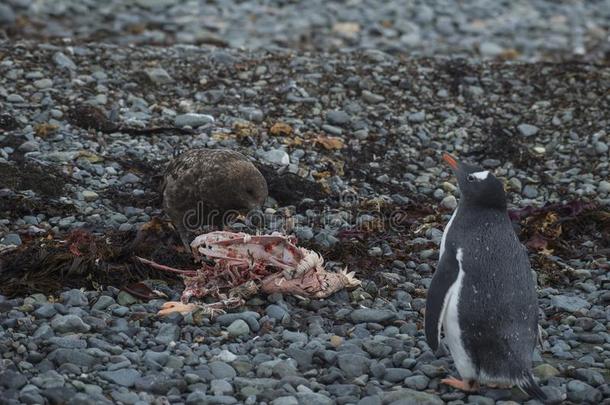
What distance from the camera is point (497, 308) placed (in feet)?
17.0

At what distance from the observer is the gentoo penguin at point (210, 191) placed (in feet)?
22.4

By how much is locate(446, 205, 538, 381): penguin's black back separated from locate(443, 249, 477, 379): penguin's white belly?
0.02 metres

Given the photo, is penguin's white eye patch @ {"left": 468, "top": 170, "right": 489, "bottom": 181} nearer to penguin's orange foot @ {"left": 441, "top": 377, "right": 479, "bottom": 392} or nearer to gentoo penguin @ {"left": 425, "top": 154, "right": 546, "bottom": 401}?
gentoo penguin @ {"left": 425, "top": 154, "right": 546, "bottom": 401}

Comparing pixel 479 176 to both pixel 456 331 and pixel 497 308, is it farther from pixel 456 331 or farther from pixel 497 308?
pixel 456 331

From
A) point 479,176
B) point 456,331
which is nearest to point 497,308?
point 456,331

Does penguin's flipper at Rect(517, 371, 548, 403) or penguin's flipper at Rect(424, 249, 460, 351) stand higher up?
penguin's flipper at Rect(424, 249, 460, 351)

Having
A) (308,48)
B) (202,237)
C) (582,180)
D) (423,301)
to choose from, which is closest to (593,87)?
(582,180)

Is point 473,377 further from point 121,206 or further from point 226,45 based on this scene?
point 226,45

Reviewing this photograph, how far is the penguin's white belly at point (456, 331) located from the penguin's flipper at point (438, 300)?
0.02 meters

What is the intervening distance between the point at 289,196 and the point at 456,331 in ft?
9.66

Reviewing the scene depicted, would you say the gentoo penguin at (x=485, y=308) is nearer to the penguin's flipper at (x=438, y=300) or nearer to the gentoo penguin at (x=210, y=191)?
the penguin's flipper at (x=438, y=300)

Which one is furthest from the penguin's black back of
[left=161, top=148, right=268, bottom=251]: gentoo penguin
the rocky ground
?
[left=161, top=148, right=268, bottom=251]: gentoo penguin

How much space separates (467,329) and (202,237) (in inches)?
79.7

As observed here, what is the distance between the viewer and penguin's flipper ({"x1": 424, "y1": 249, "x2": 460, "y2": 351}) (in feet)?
17.4
